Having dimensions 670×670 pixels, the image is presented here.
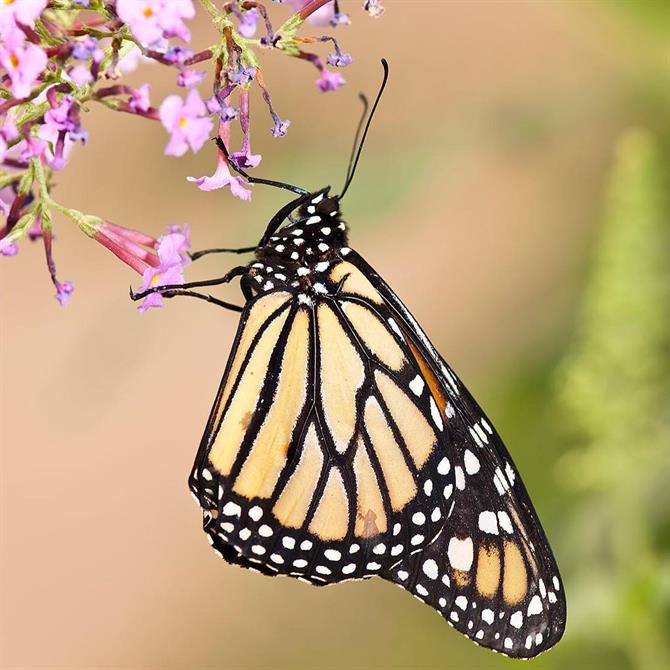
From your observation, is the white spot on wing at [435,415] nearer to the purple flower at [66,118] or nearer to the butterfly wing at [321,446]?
the butterfly wing at [321,446]

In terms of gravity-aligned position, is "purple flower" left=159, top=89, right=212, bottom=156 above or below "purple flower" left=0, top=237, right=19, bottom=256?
above

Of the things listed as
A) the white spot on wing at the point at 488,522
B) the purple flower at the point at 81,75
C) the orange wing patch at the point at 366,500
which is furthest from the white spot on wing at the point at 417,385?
the purple flower at the point at 81,75

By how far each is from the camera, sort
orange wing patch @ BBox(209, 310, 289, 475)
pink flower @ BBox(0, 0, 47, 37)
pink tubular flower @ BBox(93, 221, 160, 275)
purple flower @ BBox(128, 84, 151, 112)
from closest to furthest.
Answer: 1. pink flower @ BBox(0, 0, 47, 37)
2. purple flower @ BBox(128, 84, 151, 112)
3. pink tubular flower @ BBox(93, 221, 160, 275)
4. orange wing patch @ BBox(209, 310, 289, 475)

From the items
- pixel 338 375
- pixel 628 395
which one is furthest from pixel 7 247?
pixel 628 395

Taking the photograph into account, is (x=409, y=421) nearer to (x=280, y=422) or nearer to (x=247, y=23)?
(x=280, y=422)

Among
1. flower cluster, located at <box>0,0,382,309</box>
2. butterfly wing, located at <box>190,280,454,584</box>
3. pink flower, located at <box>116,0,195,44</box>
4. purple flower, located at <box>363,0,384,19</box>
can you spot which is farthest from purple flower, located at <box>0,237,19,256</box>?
purple flower, located at <box>363,0,384,19</box>

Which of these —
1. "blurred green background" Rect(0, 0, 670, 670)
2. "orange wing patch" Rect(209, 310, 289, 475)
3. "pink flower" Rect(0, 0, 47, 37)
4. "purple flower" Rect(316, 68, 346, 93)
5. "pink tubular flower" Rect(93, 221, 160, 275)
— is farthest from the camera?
"blurred green background" Rect(0, 0, 670, 670)

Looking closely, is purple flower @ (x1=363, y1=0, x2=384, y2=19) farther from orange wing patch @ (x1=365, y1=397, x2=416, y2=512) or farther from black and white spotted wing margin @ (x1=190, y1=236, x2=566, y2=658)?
orange wing patch @ (x1=365, y1=397, x2=416, y2=512)
